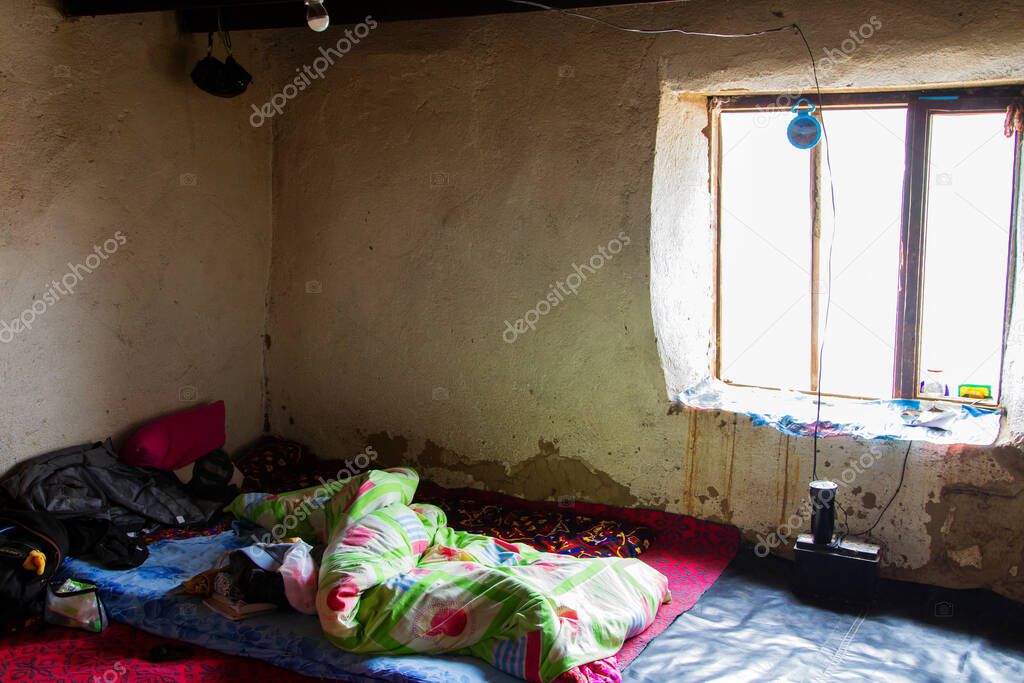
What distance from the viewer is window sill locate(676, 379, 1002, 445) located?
329 centimetres

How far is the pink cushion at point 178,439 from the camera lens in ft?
11.7

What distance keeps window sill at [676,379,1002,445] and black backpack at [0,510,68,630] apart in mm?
2382

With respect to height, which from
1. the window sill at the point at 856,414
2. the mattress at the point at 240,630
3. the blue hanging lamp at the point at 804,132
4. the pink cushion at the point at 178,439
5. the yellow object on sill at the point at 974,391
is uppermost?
the blue hanging lamp at the point at 804,132

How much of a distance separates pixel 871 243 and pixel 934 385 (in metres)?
0.64

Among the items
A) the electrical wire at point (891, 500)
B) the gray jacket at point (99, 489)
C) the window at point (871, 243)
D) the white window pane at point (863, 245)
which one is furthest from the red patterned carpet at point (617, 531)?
the gray jacket at point (99, 489)

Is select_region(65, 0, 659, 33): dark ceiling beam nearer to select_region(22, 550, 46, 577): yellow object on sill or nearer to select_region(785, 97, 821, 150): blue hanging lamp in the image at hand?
select_region(785, 97, 821, 150): blue hanging lamp

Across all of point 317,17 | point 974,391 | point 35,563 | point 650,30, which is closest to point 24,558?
point 35,563

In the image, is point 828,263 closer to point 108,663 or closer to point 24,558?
point 108,663

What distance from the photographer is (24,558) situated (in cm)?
276

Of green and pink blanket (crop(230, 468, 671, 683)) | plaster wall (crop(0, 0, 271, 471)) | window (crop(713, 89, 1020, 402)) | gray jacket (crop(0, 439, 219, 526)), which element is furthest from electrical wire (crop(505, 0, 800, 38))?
gray jacket (crop(0, 439, 219, 526))

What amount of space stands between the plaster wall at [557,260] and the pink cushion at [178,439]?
49 cm

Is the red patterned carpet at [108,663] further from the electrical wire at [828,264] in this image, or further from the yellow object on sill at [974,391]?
the yellow object on sill at [974,391]

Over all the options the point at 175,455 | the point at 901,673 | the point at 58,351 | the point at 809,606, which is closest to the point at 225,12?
the point at 58,351

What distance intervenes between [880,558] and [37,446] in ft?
10.5
